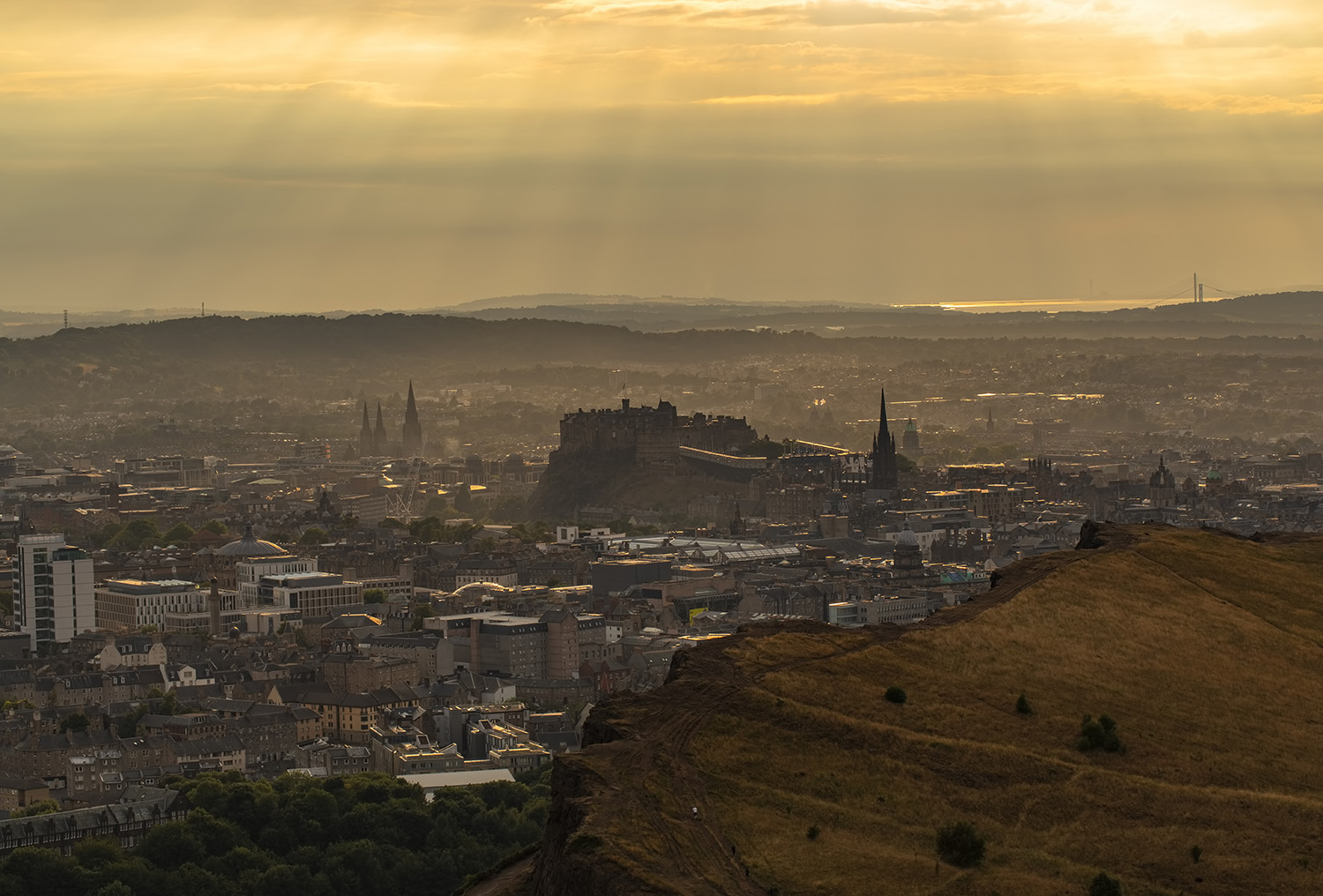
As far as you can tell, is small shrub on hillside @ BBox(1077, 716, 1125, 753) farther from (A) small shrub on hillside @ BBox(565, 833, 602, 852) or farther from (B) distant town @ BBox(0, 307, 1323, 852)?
(B) distant town @ BBox(0, 307, 1323, 852)

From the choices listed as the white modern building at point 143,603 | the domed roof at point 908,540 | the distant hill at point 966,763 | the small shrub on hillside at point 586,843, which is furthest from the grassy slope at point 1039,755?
the domed roof at point 908,540

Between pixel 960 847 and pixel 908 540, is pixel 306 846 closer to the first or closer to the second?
pixel 960 847

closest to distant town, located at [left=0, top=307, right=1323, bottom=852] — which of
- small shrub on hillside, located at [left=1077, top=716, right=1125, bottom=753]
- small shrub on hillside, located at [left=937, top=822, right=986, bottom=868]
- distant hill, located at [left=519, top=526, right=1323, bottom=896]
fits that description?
distant hill, located at [left=519, top=526, right=1323, bottom=896]

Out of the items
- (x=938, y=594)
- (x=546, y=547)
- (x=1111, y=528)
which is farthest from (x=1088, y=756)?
(x=546, y=547)

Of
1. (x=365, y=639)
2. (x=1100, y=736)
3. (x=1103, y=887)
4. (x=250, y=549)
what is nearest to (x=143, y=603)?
(x=250, y=549)

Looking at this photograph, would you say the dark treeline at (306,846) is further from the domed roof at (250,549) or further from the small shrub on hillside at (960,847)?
the domed roof at (250,549)

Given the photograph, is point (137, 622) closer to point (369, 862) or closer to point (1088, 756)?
point (369, 862)

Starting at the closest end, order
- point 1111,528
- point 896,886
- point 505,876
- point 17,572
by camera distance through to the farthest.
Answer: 1. point 896,886
2. point 505,876
3. point 1111,528
4. point 17,572
